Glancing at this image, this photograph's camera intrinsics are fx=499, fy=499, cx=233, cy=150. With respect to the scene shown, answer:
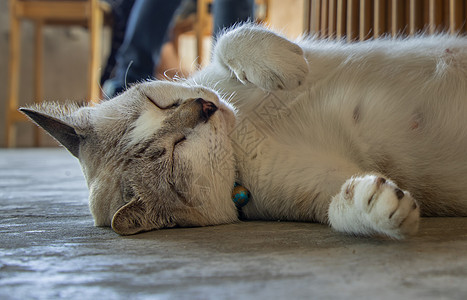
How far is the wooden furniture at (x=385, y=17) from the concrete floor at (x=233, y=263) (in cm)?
133

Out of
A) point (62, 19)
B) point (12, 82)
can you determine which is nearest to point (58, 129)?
point (62, 19)

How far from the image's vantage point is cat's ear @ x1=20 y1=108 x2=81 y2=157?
3.94ft

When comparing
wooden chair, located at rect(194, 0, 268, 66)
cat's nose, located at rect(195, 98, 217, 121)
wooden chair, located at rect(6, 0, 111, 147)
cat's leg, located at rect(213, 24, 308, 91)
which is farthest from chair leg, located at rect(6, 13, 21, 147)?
cat's nose, located at rect(195, 98, 217, 121)

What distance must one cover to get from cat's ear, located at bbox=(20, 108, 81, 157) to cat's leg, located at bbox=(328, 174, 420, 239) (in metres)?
0.67

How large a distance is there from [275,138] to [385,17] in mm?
1430

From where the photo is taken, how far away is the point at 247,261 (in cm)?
77

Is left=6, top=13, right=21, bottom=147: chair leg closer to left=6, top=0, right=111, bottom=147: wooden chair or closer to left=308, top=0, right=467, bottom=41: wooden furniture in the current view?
left=6, top=0, right=111, bottom=147: wooden chair

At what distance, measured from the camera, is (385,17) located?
2365mm

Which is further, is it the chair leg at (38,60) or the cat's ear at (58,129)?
the chair leg at (38,60)

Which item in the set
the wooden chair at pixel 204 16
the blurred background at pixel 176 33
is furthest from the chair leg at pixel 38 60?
the wooden chair at pixel 204 16

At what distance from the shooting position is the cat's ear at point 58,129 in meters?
1.20

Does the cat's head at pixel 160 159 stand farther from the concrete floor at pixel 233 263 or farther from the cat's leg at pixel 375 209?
the cat's leg at pixel 375 209

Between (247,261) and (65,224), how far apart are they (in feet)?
1.97

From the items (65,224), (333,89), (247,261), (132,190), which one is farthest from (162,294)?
(333,89)
